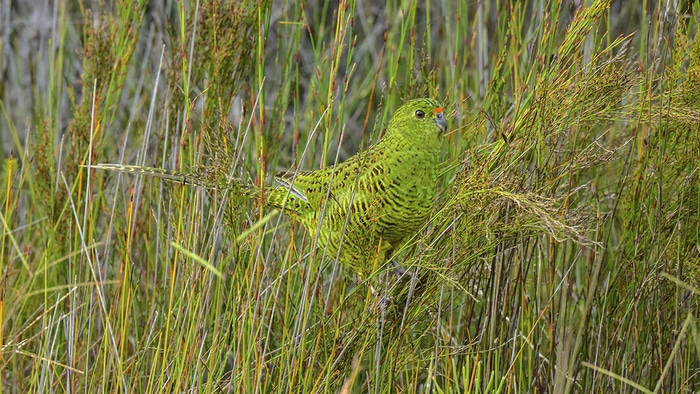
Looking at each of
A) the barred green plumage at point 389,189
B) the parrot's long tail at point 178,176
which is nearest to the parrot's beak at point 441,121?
the barred green plumage at point 389,189

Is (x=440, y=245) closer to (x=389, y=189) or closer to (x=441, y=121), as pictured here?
(x=389, y=189)

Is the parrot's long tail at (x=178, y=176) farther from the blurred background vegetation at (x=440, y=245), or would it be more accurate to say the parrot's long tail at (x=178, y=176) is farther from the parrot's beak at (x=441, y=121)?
the parrot's beak at (x=441, y=121)

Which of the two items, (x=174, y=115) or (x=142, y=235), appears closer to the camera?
(x=174, y=115)

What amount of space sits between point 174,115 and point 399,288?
3.29 ft

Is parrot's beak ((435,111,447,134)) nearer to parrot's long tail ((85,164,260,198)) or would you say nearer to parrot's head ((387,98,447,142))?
parrot's head ((387,98,447,142))

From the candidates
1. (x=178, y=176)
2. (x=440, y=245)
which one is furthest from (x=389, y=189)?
(x=178, y=176)

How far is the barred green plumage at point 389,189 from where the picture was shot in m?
2.01

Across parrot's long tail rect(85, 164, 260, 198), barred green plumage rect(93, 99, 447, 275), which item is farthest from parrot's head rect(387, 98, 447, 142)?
parrot's long tail rect(85, 164, 260, 198)

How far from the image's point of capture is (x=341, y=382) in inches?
79.9

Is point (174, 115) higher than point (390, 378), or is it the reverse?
point (174, 115)

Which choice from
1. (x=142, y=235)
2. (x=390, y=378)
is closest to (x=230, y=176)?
(x=390, y=378)

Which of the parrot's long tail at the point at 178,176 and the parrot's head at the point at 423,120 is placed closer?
the parrot's long tail at the point at 178,176

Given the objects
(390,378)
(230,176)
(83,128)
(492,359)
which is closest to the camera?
(230,176)

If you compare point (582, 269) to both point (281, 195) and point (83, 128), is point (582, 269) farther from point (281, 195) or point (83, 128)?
point (83, 128)
